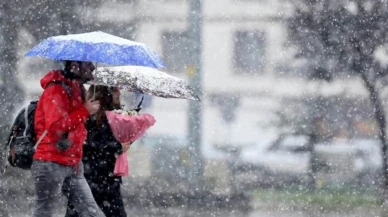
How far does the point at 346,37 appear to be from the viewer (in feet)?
51.3

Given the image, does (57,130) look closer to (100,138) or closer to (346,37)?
(100,138)

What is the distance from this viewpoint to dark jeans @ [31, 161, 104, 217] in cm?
666

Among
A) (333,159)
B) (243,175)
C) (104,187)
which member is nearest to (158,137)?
(243,175)

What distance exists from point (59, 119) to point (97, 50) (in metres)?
0.56

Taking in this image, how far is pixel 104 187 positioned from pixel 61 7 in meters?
9.51

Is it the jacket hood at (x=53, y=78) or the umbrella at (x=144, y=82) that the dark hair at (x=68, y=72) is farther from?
the umbrella at (x=144, y=82)

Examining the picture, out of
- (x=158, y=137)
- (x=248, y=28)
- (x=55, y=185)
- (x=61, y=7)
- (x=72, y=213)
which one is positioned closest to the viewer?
(x=55, y=185)

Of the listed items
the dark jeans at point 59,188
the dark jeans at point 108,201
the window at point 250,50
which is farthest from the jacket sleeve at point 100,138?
the window at point 250,50

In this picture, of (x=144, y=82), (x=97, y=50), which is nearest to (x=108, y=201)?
(x=144, y=82)

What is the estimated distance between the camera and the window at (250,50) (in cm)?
2327

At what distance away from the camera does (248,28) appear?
23.4 metres

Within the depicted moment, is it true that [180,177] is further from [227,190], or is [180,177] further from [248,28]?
[248,28]

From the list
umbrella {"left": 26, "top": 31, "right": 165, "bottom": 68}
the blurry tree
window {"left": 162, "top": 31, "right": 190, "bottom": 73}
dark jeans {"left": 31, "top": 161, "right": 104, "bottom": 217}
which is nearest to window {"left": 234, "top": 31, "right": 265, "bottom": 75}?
window {"left": 162, "top": 31, "right": 190, "bottom": 73}

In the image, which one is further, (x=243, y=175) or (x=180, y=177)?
(x=243, y=175)
